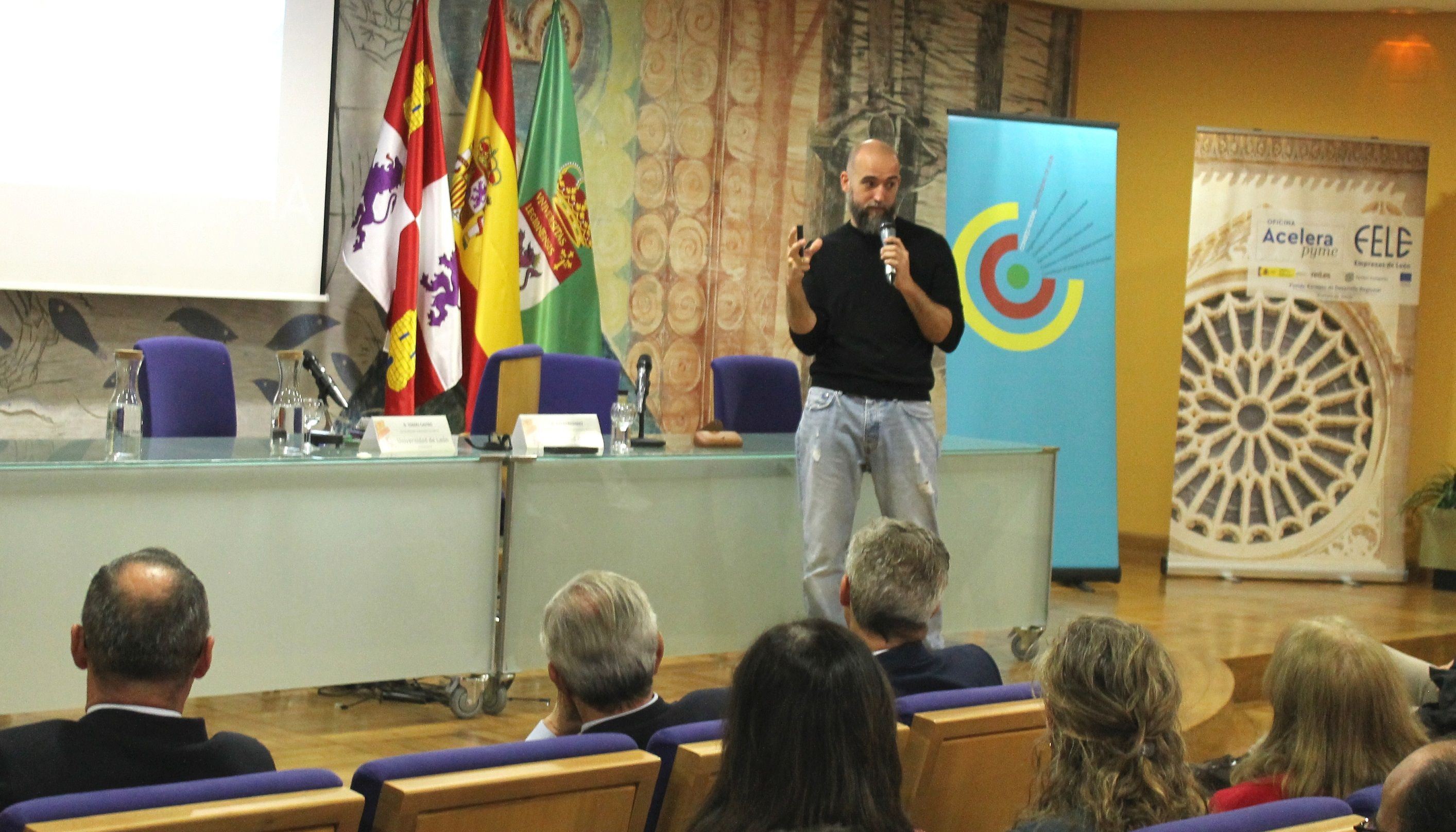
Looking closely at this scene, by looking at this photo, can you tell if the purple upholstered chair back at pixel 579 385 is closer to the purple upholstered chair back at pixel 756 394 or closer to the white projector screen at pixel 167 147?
the purple upholstered chair back at pixel 756 394

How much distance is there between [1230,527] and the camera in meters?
7.03

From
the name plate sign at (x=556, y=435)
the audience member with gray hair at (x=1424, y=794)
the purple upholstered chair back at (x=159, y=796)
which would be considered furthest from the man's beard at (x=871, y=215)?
the audience member with gray hair at (x=1424, y=794)

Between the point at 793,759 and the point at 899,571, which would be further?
the point at 899,571

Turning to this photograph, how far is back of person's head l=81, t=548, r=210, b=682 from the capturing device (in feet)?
6.09

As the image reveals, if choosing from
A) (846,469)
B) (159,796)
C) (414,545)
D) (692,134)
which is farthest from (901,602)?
(692,134)

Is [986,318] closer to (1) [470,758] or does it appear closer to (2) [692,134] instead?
(2) [692,134]

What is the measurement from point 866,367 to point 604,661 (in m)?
2.00

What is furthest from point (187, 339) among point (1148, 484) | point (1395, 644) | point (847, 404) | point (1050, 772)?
point (1148, 484)

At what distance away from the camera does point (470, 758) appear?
170 cm

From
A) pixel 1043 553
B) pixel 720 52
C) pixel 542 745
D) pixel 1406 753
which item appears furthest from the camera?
pixel 720 52

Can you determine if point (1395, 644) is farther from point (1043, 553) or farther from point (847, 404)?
point (847, 404)

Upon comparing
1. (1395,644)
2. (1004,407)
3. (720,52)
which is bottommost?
(1395,644)

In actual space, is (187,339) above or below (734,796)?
above

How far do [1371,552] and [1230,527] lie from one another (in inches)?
28.5
